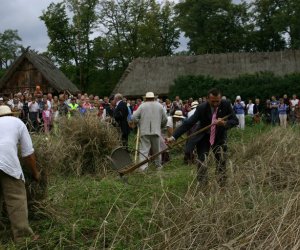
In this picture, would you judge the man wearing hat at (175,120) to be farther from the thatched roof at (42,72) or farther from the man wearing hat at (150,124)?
the thatched roof at (42,72)

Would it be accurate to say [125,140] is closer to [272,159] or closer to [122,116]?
[122,116]

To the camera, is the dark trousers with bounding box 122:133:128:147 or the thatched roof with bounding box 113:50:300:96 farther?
the thatched roof with bounding box 113:50:300:96

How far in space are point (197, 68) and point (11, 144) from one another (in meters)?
30.7

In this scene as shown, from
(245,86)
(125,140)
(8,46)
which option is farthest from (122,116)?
(8,46)

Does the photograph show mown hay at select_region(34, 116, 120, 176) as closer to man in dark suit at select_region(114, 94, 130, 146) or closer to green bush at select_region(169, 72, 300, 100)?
man in dark suit at select_region(114, 94, 130, 146)

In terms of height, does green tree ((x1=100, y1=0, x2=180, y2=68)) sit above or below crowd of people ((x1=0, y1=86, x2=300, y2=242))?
above

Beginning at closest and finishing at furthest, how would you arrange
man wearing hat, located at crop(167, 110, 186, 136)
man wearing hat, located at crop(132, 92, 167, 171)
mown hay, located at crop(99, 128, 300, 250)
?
1. mown hay, located at crop(99, 128, 300, 250)
2. man wearing hat, located at crop(132, 92, 167, 171)
3. man wearing hat, located at crop(167, 110, 186, 136)

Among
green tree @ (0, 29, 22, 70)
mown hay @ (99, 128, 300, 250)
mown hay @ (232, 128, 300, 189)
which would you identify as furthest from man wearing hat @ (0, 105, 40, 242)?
green tree @ (0, 29, 22, 70)

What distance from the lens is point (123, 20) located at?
160 feet

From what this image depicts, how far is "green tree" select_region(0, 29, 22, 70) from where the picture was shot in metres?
75.2

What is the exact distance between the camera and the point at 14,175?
5.22m

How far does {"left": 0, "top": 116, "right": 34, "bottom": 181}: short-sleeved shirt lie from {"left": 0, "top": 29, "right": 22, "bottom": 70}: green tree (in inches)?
2822

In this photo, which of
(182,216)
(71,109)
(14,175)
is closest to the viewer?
(182,216)

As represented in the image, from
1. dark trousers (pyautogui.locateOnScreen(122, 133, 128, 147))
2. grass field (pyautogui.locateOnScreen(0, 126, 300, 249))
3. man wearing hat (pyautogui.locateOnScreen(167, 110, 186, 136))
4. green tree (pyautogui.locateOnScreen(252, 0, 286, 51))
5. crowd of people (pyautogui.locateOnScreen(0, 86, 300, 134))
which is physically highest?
green tree (pyautogui.locateOnScreen(252, 0, 286, 51))
